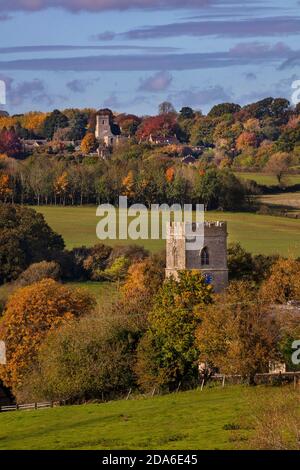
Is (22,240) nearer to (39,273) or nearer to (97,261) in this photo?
(97,261)

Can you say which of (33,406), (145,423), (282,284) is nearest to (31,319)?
(33,406)

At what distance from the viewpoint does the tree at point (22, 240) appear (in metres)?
79.5

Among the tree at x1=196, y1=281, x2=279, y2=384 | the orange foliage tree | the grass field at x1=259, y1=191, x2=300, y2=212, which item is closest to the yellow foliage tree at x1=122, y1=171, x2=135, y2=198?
the orange foliage tree

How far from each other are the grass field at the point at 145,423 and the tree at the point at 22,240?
33522 mm

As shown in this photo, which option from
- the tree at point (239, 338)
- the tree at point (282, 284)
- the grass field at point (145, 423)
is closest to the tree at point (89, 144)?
the tree at point (282, 284)

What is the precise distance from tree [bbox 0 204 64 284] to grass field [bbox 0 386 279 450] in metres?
33.5

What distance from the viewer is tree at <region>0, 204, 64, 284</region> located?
79500 mm

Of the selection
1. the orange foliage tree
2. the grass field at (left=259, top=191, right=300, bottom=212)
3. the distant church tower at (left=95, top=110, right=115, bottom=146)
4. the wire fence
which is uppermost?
the distant church tower at (left=95, top=110, right=115, bottom=146)

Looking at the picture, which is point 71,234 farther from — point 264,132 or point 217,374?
point 264,132

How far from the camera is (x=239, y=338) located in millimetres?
47531

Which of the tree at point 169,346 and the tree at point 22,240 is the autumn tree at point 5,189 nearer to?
the tree at point 22,240

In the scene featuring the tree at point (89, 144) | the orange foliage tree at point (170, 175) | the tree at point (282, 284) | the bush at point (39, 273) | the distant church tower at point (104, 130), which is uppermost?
the distant church tower at point (104, 130)

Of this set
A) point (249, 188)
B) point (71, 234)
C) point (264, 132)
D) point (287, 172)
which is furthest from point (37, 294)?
point (264, 132)

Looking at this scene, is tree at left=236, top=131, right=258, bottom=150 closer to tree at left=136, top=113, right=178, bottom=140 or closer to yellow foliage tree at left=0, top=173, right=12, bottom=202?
tree at left=136, top=113, right=178, bottom=140
